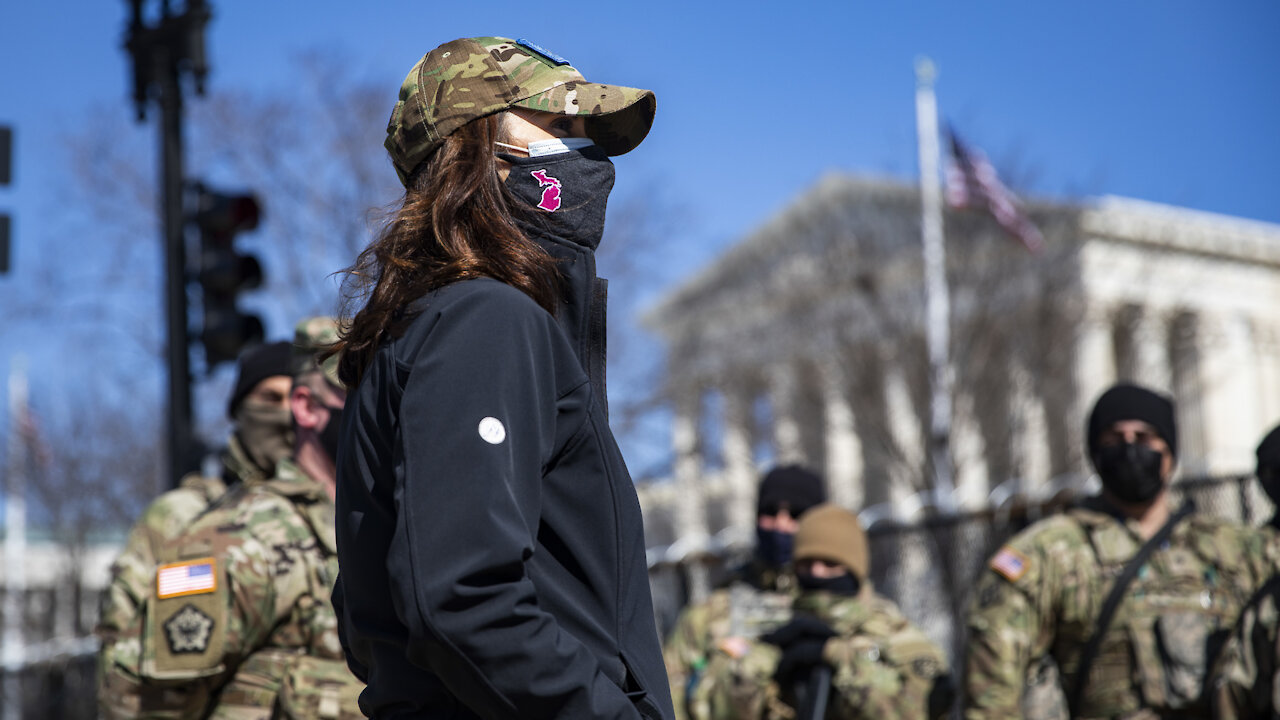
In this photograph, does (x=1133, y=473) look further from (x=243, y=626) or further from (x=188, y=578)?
(x=188, y=578)

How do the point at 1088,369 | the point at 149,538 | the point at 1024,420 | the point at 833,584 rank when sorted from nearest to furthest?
the point at 149,538 → the point at 833,584 → the point at 1024,420 → the point at 1088,369

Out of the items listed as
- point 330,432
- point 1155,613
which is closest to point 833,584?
point 1155,613

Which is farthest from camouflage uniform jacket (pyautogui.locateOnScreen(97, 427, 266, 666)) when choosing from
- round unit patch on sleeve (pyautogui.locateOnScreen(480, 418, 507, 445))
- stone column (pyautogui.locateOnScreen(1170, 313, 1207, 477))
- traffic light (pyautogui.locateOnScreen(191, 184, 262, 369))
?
stone column (pyautogui.locateOnScreen(1170, 313, 1207, 477))

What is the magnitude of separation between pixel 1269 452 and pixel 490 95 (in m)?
4.80

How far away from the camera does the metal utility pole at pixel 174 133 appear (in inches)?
344

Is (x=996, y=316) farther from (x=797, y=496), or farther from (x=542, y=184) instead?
(x=542, y=184)

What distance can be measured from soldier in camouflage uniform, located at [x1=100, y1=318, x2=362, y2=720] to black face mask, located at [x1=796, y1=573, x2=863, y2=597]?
2.84 m

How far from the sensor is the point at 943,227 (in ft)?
77.3

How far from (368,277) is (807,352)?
2162 cm

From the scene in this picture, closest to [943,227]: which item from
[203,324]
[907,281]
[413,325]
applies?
[907,281]

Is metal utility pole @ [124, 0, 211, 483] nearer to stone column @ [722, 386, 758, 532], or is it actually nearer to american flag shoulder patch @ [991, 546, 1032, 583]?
american flag shoulder patch @ [991, 546, 1032, 583]

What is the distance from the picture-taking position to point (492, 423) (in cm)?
222

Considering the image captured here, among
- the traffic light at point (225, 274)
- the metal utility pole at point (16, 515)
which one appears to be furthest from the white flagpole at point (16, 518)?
the traffic light at point (225, 274)

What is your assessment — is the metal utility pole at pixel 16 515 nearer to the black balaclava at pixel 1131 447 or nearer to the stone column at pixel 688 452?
the stone column at pixel 688 452
